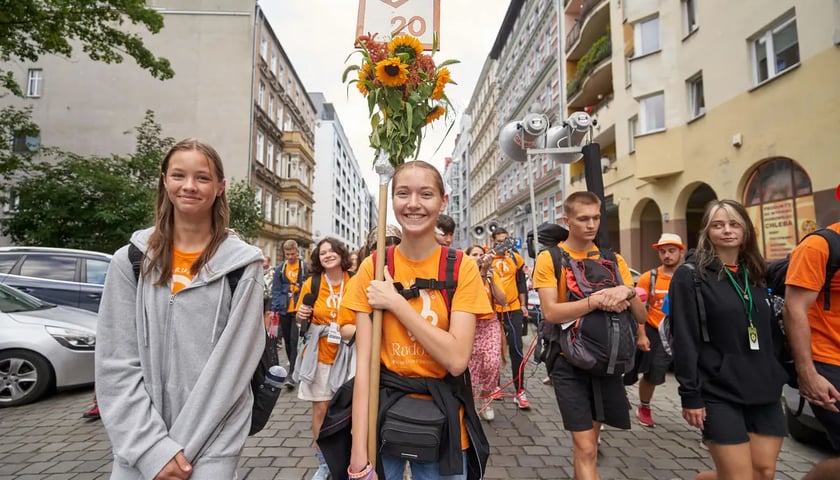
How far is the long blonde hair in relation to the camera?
5.87 feet

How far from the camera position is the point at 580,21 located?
2002 centimetres

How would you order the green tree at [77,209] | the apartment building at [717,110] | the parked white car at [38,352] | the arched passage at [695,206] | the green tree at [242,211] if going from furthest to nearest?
the green tree at [242,211] → the green tree at [77,209] → the arched passage at [695,206] → the apartment building at [717,110] → the parked white car at [38,352]

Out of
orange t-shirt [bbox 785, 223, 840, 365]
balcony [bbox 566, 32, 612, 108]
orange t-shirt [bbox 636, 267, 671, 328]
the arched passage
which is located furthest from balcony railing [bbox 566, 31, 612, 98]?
orange t-shirt [bbox 785, 223, 840, 365]

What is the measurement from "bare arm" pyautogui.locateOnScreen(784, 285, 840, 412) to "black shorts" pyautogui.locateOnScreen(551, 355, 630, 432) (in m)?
0.97

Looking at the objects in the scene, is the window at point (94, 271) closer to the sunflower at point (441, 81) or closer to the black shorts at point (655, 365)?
the sunflower at point (441, 81)

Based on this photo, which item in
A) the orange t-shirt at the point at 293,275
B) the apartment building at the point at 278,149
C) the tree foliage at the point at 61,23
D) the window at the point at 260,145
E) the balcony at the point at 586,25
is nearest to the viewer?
the orange t-shirt at the point at 293,275

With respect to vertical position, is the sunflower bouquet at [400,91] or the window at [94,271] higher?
the sunflower bouquet at [400,91]

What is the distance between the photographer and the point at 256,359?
185cm

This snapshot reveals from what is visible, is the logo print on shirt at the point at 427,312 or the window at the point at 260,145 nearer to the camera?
the logo print on shirt at the point at 427,312

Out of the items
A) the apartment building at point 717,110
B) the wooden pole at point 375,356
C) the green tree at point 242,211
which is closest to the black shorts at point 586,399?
the wooden pole at point 375,356

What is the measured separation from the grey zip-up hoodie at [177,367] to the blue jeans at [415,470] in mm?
605

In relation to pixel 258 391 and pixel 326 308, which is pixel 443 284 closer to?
pixel 258 391

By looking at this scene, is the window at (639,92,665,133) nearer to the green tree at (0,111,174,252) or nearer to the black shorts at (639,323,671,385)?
the black shorts at (639,323,671,385)

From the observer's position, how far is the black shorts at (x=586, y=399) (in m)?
2.81
